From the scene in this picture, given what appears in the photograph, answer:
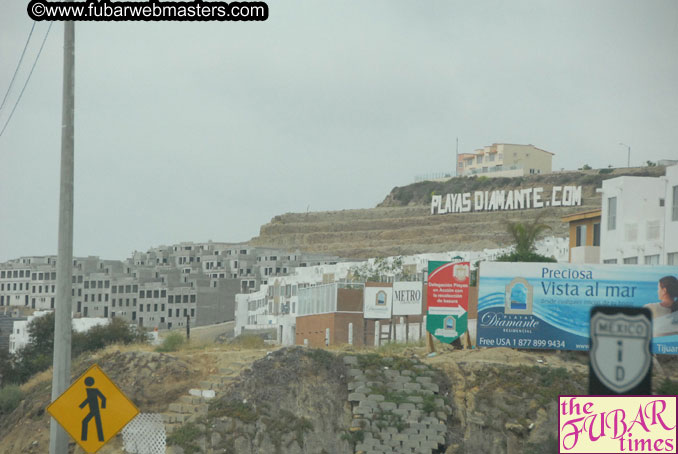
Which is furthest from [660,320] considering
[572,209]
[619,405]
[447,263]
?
[572,209]

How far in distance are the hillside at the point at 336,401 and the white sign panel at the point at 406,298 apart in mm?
8609

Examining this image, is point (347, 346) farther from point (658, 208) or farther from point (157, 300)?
point (157, 300)

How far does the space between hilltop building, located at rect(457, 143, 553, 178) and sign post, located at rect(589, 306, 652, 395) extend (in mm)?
177932

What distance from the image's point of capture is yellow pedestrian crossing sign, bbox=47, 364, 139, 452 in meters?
12.8

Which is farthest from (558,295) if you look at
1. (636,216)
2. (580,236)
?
(580,236)

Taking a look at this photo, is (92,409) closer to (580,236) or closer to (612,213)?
(612,213)

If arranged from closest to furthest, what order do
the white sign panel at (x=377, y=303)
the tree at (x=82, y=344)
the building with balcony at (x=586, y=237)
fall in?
the white sign panel at (x=377, y=303)
the building with balcony at (x=586, y=237)
the tree at (x=82, y=344)

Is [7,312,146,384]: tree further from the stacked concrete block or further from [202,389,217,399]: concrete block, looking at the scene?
the stacked concrete block

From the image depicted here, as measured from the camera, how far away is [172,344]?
4447 cm

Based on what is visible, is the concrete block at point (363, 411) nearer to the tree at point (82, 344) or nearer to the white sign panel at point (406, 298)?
the white sign panel at point (406, 298)

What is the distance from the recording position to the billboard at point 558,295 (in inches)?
1506

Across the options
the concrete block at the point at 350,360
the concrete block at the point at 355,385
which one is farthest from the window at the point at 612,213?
Result: the concrete block at the point at 355,385

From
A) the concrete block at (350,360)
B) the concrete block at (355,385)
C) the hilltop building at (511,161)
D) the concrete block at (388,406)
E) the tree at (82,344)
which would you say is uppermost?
the hilltop building at (511,161)

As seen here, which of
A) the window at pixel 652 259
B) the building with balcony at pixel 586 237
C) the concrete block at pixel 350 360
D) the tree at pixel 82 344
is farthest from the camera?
the tree at pixel 82 344
